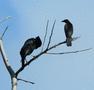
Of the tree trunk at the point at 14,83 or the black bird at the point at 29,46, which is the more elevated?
the tree trunk at the point at 14,83

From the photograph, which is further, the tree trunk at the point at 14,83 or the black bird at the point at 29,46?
the black bird at the point at 29,46

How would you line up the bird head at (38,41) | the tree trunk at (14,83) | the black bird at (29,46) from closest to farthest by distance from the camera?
1. the tree trunk at (14,83)
2. the black bird at (29,46)
3. the bird head at (38,41)

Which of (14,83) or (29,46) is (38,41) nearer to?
(29,46)

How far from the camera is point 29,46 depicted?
8539 millimetres

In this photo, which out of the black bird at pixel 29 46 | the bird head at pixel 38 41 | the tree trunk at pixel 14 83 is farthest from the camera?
the bird head at pixel 38 41

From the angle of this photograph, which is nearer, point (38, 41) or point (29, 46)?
point (29, 46)

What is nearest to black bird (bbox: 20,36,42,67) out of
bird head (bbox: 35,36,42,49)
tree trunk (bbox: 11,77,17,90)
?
bird head (bbox: 35,36,42,49)

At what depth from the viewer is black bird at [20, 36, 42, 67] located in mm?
8123

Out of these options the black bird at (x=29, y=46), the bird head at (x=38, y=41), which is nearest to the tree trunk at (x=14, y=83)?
the black bird at (x=29, y=46)

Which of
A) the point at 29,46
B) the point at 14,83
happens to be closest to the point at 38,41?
the point at 29,46

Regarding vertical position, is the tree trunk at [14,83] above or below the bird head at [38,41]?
above

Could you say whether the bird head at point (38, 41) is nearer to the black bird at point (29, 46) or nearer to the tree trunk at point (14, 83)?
the black bird at point (29, 46)

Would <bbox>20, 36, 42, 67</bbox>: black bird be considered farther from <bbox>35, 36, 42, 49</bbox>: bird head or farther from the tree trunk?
the tree trunk

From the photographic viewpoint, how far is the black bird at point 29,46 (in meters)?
8.12
